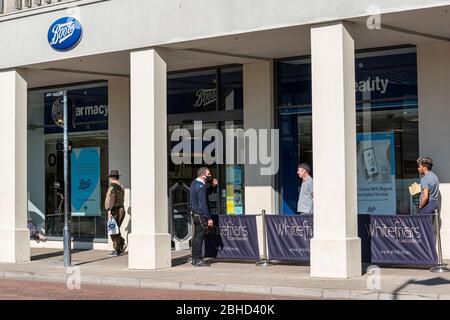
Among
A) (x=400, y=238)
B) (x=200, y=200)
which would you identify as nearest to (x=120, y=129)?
(x=200, y=200)

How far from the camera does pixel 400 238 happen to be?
49.6 ft

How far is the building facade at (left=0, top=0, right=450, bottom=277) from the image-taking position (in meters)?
14.7

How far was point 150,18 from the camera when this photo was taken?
56.4ft

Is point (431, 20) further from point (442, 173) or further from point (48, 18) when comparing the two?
point (48, 18)

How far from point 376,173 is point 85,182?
8.26 m

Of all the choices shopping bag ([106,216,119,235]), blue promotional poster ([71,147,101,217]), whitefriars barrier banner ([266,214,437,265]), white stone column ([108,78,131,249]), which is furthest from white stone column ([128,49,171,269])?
blue promotional poster ([71,147,101,217])

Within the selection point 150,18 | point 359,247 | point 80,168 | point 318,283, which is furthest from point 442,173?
point 80,168

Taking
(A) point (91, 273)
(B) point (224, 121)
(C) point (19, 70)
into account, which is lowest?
(A) point (91, 273)

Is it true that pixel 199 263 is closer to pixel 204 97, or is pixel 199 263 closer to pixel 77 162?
pixel 204 97

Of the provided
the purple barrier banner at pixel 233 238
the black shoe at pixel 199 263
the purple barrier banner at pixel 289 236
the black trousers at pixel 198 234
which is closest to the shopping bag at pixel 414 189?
the purple barrier banner at pixel 289 236

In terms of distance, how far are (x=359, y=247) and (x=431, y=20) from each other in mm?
3998

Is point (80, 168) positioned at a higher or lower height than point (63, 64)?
lower

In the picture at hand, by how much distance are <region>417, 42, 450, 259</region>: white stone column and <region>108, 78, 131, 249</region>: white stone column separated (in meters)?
7.70

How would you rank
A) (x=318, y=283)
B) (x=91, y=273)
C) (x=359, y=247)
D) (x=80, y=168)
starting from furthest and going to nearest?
(x=80, y=168) < (x=91, y=273) < (x=359, y=247) < (x=318, y=283)
